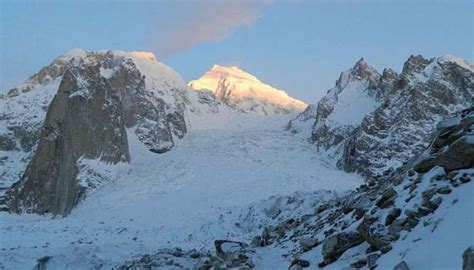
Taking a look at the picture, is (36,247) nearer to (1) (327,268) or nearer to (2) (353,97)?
(1) (327,268)

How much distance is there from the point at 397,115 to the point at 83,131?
33.3 m

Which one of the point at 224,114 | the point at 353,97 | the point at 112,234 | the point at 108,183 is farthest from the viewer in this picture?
the point at 224,114

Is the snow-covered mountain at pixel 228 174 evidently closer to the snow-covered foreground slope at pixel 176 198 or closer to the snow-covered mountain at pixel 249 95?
the snow-covered foreground slope at pixel 176 198

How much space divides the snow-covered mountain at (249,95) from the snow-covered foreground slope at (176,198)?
63.5m

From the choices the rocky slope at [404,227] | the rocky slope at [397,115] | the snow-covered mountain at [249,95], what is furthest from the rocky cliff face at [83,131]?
the snow-covered mountain at [249,95]

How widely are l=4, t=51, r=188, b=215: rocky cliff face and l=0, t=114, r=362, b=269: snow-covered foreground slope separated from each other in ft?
6.98

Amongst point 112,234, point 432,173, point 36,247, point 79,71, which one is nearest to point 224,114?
point 79,71

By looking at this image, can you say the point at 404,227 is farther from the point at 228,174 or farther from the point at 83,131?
the point at 83,131

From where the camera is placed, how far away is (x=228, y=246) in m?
15.5

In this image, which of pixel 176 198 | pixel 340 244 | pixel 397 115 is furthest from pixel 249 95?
pixel 340 244

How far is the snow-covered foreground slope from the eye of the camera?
20.4 m

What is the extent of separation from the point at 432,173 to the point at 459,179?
101cm

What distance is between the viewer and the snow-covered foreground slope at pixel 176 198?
2042 centimetres

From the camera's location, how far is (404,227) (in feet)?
31.5
